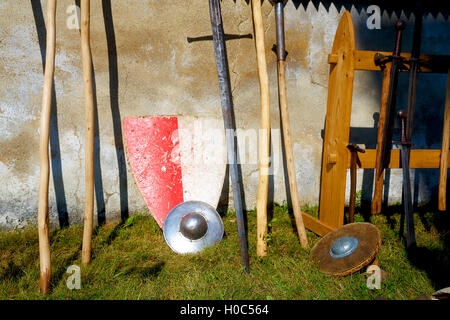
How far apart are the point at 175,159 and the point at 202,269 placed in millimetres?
1099

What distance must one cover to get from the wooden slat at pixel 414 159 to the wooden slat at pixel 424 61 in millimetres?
706

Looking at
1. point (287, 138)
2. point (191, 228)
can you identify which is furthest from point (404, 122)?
point (191, 228)

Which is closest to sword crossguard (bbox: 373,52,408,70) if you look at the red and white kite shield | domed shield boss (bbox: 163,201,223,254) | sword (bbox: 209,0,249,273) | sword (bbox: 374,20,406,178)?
sword (bbox: 374,20,406,178)

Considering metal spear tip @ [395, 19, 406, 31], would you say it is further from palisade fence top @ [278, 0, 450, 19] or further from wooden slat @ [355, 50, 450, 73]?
palisade fence top @ [278, 0, 450, 19]

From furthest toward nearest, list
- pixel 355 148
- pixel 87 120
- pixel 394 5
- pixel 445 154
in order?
1. pixel 394 5
2. pixel 445 154
3. pixel 355 148
4. pixel 87 120

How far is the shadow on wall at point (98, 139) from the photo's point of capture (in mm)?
2715

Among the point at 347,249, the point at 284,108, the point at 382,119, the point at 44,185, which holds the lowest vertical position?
the point at 347,249

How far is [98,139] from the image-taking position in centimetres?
289

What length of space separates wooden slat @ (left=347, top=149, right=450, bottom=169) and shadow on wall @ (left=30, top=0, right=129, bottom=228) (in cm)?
228

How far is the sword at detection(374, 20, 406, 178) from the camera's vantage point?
2.33m

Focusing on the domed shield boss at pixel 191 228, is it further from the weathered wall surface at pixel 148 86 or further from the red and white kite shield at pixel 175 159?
the weathered wall surface at pixel 148 86

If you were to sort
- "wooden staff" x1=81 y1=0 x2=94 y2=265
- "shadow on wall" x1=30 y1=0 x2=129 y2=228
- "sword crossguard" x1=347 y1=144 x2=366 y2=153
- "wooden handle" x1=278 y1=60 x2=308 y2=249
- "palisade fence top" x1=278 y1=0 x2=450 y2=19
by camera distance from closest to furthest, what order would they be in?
"wooden staff" x1=81 y1=0 x2=94 y2=265, "sword crossguard" x1=347 y1=144 x2=366 y2=153, "wooden handle" x1=278 y1=60 x2=308 y2=249, "shadow on wall" x1=30 y1=0 x2=129 y2=228, "palisade fence top" x1=278 y1=0 x2=450 y2=19

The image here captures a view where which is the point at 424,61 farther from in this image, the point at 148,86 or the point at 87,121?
the point at 87,121

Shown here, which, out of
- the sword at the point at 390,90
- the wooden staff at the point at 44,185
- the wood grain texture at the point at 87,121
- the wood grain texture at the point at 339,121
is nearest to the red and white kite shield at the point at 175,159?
the wood grain texture at the point at 87,121
